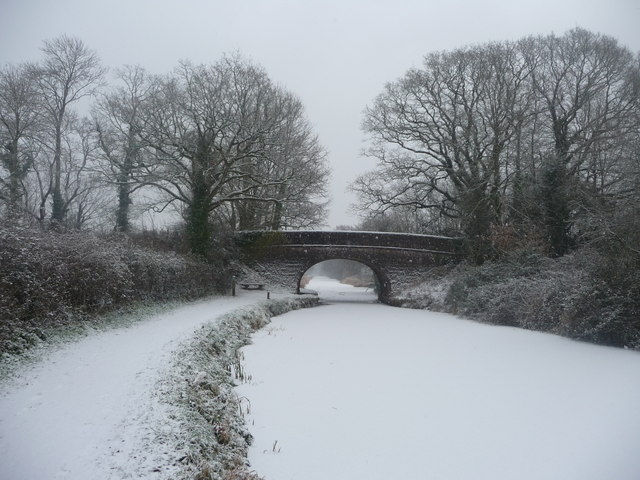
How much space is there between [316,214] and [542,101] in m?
14.3

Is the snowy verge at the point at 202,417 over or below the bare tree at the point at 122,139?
below

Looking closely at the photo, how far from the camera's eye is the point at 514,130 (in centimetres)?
1973

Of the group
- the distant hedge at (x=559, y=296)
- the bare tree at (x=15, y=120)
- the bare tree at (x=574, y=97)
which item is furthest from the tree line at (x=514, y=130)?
the bare tree at (x=15, y=120)

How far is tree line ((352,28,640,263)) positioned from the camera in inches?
687

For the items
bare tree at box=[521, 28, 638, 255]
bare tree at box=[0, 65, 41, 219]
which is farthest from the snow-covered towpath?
bare tree at box=[521, 28, 638, 255]

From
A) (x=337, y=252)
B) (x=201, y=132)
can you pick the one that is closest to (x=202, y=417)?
(x=201, y=132)

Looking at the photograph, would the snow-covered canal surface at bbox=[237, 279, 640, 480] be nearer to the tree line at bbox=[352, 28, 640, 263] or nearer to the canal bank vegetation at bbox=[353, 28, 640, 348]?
the canal bank vegetation at bbox=[353, 28, 640, 348]

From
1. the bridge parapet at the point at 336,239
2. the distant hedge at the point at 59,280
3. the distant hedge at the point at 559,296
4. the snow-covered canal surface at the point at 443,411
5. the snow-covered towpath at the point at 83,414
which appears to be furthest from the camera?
the bridge parapet at the point at 336,239

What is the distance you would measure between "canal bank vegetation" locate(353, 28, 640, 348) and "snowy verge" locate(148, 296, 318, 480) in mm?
9224

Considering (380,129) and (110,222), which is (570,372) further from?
(110,222)

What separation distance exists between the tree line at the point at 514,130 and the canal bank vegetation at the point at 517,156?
2.6 inches

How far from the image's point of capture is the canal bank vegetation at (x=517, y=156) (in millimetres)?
14191

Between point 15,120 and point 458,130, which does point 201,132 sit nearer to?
point 15,120

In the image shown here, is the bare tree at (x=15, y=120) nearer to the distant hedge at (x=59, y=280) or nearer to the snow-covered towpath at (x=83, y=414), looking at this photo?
the distant hedge at (x=59, y=280)
